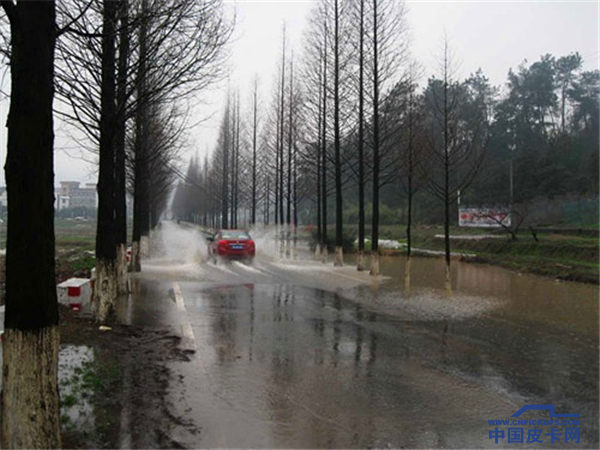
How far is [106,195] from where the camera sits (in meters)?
10.3

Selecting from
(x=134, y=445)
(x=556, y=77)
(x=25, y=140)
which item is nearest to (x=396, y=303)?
(x=134, y=445)

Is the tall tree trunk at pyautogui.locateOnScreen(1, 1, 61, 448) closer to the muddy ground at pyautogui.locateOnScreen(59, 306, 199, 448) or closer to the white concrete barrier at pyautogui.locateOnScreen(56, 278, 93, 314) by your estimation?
the muddy ground at pyautogui.locateOnScreen(59, 306, 199, 448)

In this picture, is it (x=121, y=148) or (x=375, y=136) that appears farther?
(x=375, y=136)

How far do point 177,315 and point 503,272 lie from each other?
14215mm

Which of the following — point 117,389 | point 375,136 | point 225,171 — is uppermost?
point 225,171

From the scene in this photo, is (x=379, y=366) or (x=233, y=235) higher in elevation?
(x=233, y=235)

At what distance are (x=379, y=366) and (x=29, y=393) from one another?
440cm

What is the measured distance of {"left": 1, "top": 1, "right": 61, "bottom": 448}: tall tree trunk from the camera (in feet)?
12.7

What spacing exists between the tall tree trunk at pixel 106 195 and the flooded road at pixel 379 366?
0.96 metres

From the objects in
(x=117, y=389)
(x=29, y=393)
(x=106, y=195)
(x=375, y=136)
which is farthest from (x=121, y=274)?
(x=29, y=393)

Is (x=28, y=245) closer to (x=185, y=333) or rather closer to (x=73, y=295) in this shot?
(x=185, y=333)

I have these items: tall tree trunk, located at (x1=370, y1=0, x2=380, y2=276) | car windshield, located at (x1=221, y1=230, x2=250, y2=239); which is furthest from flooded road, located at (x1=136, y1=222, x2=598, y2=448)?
car windshield, located at (x1=221, y1=230, x2=250, y2=239)

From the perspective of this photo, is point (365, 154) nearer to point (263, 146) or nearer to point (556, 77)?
point (263, 146)

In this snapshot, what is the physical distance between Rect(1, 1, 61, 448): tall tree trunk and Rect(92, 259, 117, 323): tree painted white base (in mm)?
5640
